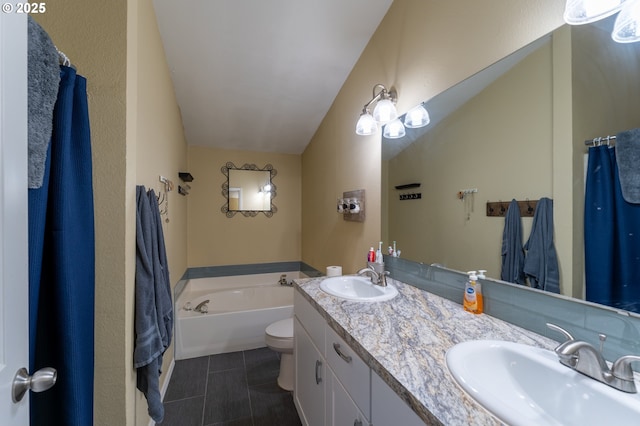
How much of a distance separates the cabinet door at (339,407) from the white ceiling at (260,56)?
199 centimetres

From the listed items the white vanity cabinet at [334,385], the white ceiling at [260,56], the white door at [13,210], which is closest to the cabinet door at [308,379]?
the white vanity cabinet at [334,385]

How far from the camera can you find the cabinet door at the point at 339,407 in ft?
2.99

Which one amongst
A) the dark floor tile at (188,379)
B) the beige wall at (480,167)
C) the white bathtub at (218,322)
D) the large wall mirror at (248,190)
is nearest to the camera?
the beige wall at (480,167)

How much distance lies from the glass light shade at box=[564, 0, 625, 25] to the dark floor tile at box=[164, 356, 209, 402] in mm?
2928

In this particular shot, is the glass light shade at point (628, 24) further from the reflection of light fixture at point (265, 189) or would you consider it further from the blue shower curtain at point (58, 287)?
the reflection of light fixture at point (265, 189)

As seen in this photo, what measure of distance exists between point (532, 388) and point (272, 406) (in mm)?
1725

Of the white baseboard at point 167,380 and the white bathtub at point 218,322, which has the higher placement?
the white bathtub at point 218,322

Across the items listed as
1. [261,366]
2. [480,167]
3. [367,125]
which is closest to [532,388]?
[480,167]

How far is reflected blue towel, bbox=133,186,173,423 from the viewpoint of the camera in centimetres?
120

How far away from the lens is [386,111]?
166 centimetres

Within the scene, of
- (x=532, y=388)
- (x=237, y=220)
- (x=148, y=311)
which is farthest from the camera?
(x=237, y=220)

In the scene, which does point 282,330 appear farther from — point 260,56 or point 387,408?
point 260,56

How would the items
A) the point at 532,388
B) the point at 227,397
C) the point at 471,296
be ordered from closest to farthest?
1. the point at 532,388
2. the point at 471,296
3. the point at 227,397

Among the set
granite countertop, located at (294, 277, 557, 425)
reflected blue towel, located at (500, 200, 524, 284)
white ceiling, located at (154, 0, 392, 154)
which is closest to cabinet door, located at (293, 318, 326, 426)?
granite countertop, located at (294, 277, 557, 425)
